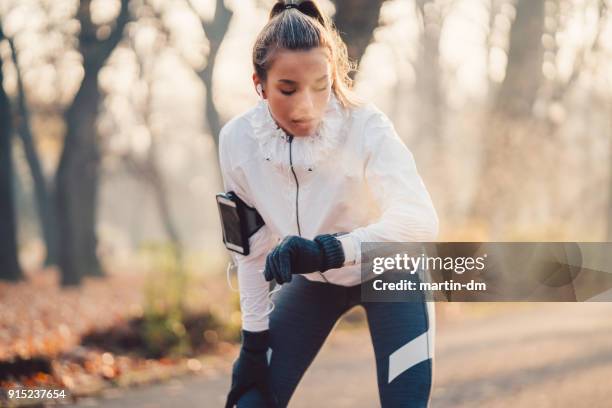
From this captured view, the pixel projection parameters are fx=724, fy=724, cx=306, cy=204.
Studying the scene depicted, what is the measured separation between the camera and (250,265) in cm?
261

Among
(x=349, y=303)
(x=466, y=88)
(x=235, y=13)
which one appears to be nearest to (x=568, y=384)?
(x=349, y=303)

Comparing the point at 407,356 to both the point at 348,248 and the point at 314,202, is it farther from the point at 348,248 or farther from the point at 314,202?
the point at 314,202

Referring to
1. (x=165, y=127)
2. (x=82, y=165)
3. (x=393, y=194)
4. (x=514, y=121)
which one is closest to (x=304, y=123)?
(x=393, y=194)

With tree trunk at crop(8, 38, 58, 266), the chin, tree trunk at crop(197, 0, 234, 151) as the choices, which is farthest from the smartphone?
tree trunk at crop(8, 38, 58, 266)

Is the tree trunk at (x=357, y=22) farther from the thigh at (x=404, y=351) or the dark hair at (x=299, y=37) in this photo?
the thigh at (x=404, y=351)

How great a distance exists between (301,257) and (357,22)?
510 centimetres

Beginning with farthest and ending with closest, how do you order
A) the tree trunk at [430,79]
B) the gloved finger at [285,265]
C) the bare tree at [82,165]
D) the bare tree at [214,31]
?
the tree trunk at [430,79] → the bare tree at [214,31] → the bare tree at [82,165] → the gloved finger at [285,265]

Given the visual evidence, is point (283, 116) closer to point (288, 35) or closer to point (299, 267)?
point (288, 35)

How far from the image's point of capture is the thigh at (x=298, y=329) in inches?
98.8

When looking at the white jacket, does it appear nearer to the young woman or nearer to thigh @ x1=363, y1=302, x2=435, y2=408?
the young woman

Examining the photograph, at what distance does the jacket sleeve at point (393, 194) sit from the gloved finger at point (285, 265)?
19 centimetres

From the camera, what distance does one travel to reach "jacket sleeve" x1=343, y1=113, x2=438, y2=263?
2064 millimetres

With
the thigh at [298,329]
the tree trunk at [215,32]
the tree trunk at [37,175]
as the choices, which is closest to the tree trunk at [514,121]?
the tree trunk at [215,32]

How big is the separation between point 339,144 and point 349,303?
59 centimetres
